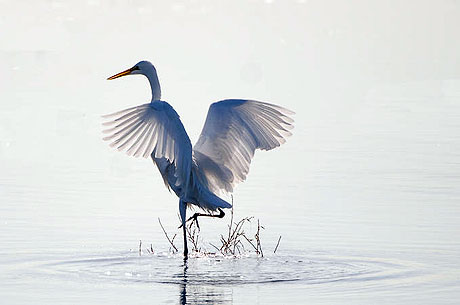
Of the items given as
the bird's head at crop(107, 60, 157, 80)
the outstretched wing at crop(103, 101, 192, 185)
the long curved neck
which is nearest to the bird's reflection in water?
the outstretched wing at crop(103, 101, 192, 185)

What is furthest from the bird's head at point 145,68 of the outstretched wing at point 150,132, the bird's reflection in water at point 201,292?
the bird's reflection in water at point 201,292

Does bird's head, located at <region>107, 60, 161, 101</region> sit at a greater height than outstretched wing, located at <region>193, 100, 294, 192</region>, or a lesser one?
greater

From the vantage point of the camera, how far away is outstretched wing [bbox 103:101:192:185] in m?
12.8

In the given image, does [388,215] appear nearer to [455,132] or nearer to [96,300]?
[96,300]

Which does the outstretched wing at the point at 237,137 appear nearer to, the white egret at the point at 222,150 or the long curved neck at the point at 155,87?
the white egret at the point at 222,150

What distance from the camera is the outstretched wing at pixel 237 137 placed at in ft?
45.6

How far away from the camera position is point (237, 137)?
14016 mm

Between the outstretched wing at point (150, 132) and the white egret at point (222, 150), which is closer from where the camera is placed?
the outstretched wing at point (150, 132)

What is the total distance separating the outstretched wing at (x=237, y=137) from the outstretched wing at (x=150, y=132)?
0.76m

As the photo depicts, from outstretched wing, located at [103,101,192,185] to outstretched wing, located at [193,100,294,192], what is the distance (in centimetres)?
76

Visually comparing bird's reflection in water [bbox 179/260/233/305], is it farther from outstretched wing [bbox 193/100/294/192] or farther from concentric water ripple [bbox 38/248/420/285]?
outstretched wing [bbox 193/100/294/192]

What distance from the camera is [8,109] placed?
27984 millimetres

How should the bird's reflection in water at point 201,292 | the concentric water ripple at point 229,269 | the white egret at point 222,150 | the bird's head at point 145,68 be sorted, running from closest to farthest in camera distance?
the bird's reflection in water at point 201,292
the concentric water ripple at point 229,269
the white egret at point 222,150
the bird's head at point 145,68

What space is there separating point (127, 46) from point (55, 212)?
1273 inches
